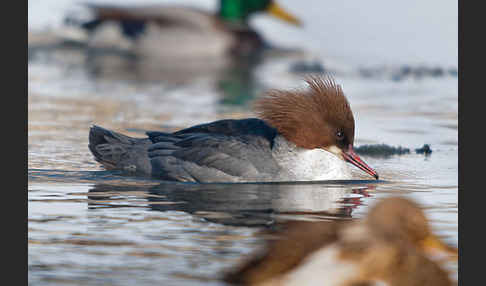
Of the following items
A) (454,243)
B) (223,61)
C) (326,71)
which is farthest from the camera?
(223,61)

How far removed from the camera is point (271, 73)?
16797 mm

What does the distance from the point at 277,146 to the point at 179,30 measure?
11250 millimetres

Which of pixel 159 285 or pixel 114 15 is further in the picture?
pixel 114 15

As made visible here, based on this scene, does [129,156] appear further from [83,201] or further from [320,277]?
[320,277]

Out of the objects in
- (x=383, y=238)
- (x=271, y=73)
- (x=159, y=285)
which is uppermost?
(x=271, y=73)

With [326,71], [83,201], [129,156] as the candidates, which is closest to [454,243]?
[83,201]

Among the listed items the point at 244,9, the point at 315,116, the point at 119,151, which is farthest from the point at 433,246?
the point at 244,9

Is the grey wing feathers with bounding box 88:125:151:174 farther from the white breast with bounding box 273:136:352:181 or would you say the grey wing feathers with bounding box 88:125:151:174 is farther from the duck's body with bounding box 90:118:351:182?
the white breast with bounding box 273:136:352:181

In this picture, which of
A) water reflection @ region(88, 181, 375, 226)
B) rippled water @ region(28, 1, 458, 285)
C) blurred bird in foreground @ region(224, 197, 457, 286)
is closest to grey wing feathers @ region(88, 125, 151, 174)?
rippled water @ region(28, 1, 458, 285)

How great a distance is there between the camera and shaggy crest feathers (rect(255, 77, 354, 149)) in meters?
8.02

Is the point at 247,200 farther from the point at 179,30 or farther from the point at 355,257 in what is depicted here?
the point at 179,30

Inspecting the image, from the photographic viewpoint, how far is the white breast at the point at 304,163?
8.15m

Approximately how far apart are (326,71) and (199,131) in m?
8.02

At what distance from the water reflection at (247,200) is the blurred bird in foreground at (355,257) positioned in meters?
1.95
